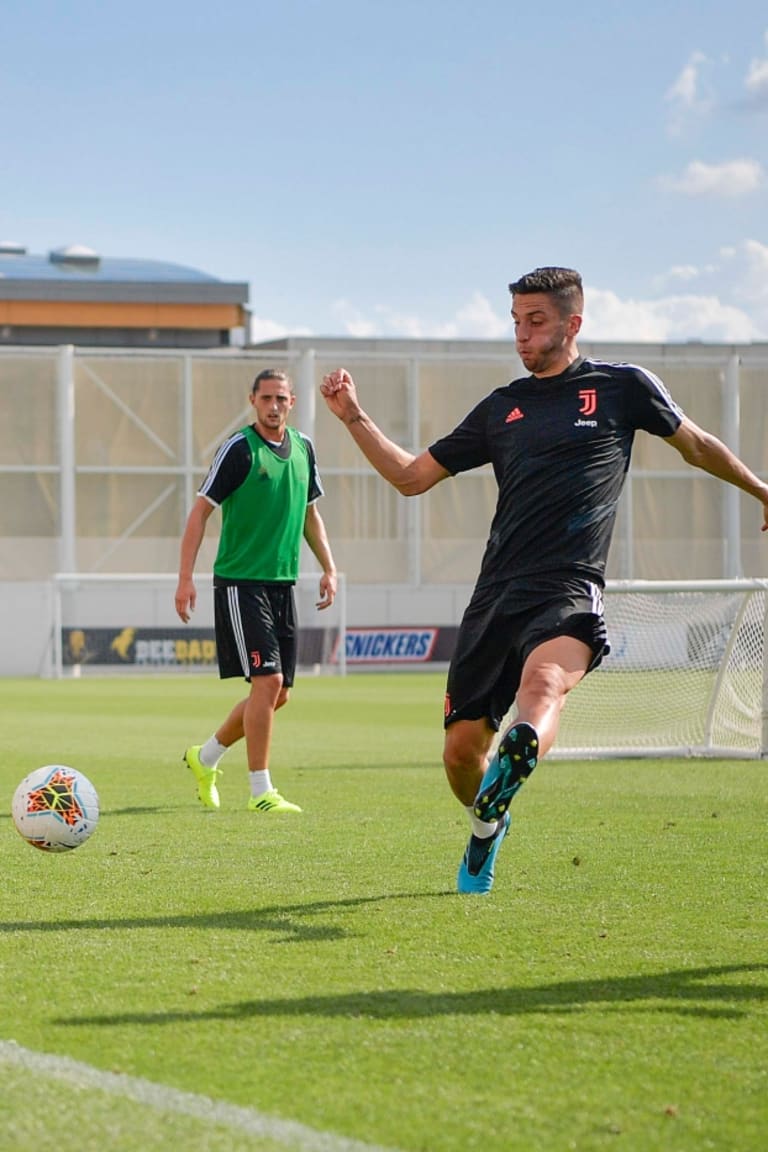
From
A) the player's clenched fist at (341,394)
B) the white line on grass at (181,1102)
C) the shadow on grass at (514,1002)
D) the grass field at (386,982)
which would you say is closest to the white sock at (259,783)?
the grass field at (386,982)

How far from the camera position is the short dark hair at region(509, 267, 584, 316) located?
5.80 m

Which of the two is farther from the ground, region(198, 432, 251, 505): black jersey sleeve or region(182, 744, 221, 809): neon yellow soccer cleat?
region(198, 432, 251, 505): black jersey sleeve

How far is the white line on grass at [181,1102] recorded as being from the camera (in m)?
3.07

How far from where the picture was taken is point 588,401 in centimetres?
587

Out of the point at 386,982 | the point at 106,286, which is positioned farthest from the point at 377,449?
the point at 106,286

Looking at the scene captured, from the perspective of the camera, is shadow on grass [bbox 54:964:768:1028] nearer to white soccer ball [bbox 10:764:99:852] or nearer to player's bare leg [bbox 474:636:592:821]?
player's bare leg [bbox 474:636:592:821]

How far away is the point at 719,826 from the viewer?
8148mm

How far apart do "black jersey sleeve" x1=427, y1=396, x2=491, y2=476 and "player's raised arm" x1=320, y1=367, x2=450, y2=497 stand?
0.04 metres

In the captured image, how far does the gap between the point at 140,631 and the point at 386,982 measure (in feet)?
90.8

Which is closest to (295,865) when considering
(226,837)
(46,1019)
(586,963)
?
(226,837)

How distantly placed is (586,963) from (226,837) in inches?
130

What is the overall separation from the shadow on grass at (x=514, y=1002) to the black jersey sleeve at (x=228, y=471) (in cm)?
475

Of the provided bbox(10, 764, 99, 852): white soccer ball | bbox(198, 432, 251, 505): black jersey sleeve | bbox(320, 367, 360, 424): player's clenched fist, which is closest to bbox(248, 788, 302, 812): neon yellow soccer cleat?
bbox(198, 432, 251, 505): black jersey sleeve

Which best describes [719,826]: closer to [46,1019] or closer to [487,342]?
[46,1019]
